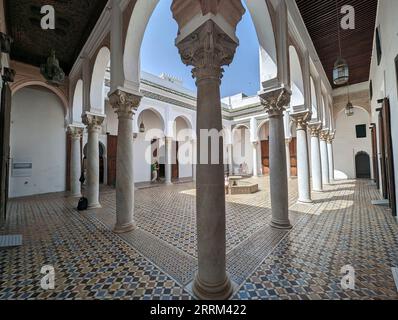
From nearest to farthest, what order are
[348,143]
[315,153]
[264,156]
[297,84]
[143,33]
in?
[143,33] → [297,84] → [315,153] → [348,143] → [264,156]

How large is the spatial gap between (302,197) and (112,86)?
5.50 m

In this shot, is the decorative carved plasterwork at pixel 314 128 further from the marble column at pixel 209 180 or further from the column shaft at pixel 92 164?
the column shaft at pixel 92 164

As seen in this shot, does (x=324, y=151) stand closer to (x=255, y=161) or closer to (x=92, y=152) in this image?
(x=255, y=161)

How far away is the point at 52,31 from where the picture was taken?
5.23 metres

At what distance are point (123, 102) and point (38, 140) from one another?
6931mm

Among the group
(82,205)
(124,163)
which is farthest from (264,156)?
(124,163)

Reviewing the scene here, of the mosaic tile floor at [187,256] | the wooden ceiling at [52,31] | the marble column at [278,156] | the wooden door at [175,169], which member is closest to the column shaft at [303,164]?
the mosaic tile floor at [187,256]

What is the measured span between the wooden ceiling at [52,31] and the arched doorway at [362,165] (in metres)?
14.0

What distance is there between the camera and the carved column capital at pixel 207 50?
1812 millimetres

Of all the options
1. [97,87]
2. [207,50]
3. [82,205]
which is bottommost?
[82,205]

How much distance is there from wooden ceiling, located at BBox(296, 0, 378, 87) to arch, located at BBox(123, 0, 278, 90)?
1822 mm

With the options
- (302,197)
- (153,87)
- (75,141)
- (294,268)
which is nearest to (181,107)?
(153,87)

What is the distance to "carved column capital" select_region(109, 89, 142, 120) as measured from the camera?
359cm

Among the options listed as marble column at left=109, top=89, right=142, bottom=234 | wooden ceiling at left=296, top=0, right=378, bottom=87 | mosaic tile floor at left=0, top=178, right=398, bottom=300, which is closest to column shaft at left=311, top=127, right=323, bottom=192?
mosaic tile floor at left=0, top=178, right=398, bottom=300
